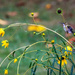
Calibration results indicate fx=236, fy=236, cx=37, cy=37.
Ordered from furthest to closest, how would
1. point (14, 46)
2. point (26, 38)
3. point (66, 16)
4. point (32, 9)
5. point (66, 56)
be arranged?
1. point (32, 9)
2. point (66, 16)
3. point (26, 38)
4. point (14, 46)
5. point (66, 56)

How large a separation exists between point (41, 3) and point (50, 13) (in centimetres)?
75

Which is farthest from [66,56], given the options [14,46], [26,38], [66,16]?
[66,16]

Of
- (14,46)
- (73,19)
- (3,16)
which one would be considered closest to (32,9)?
(3,16)

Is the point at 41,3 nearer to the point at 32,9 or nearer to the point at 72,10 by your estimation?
the point at 32,9

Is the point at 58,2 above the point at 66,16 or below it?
above

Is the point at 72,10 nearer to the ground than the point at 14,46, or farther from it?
farther from it

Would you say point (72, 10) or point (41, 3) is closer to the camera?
point (72, 10)

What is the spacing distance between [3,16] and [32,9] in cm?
76

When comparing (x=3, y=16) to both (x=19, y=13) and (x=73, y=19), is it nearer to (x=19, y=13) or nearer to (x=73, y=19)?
(x=19, y=13)

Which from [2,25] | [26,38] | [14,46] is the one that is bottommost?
[14,46]

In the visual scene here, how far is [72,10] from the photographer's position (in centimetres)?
434

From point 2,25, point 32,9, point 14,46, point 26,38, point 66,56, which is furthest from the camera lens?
point 32,9

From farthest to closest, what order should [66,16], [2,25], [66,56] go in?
[66,16] → [2,25] → [66,56]

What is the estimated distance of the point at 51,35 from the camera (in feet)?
10.5
